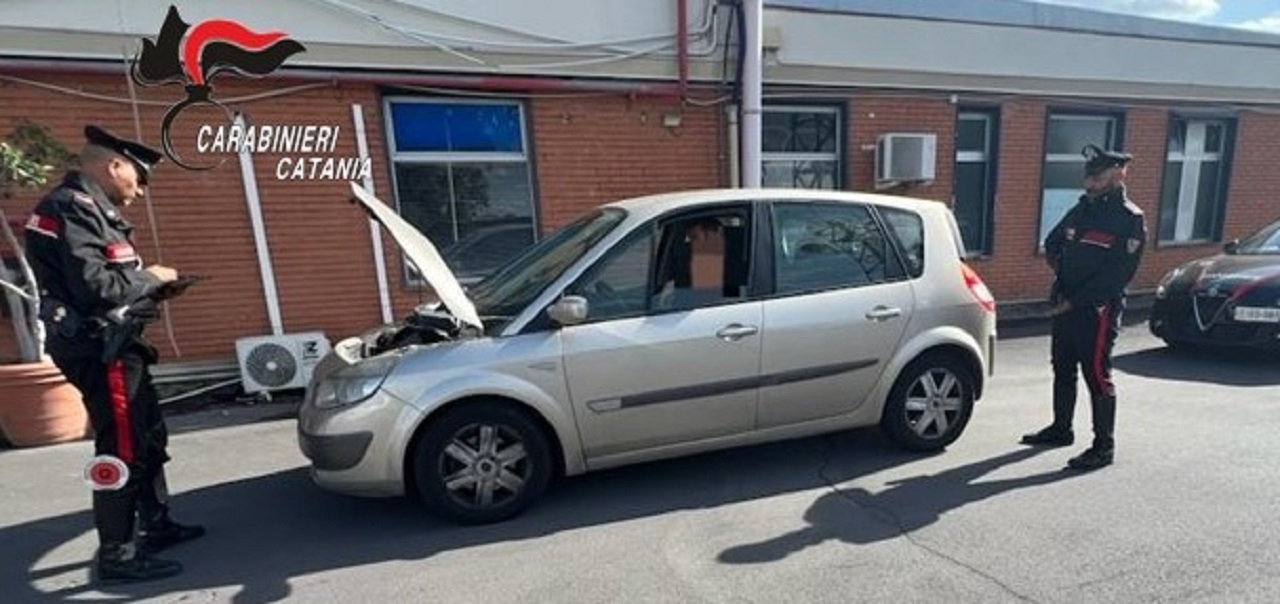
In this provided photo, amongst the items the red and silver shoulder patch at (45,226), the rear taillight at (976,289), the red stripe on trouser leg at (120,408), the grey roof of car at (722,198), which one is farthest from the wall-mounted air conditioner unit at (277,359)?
the rear taillight at (976,289)

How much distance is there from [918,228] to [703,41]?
12.1 ft

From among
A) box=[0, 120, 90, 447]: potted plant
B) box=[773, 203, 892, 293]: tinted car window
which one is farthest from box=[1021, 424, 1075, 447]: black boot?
box=[0, 120, 90, 447]: potted plant

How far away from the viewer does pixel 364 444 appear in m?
3.36

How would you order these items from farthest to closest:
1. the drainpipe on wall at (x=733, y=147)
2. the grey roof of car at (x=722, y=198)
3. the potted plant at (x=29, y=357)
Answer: the drainpipe on wall at (x=733, y=147), the potted plant at (x=29, y=357), the grey roof of car at (x=722, y=198)

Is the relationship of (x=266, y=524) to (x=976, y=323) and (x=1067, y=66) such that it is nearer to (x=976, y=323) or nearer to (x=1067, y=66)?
(x=976, y=323)

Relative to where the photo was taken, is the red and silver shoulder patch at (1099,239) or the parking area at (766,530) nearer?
the parking area at (766,530)

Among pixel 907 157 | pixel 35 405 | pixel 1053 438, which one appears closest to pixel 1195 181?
pixel 907 157

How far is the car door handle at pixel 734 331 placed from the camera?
12.3ft

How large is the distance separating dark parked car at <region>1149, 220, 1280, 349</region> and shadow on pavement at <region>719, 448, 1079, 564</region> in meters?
3.68

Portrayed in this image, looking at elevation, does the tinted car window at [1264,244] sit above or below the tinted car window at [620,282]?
below

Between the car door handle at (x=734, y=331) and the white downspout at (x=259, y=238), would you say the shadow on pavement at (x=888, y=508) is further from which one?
the white downspout at (x=259, y=238)

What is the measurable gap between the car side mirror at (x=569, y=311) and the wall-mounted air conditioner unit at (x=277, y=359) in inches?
130

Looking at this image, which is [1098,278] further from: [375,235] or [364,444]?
[375,235]

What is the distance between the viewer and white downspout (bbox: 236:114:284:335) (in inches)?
239
